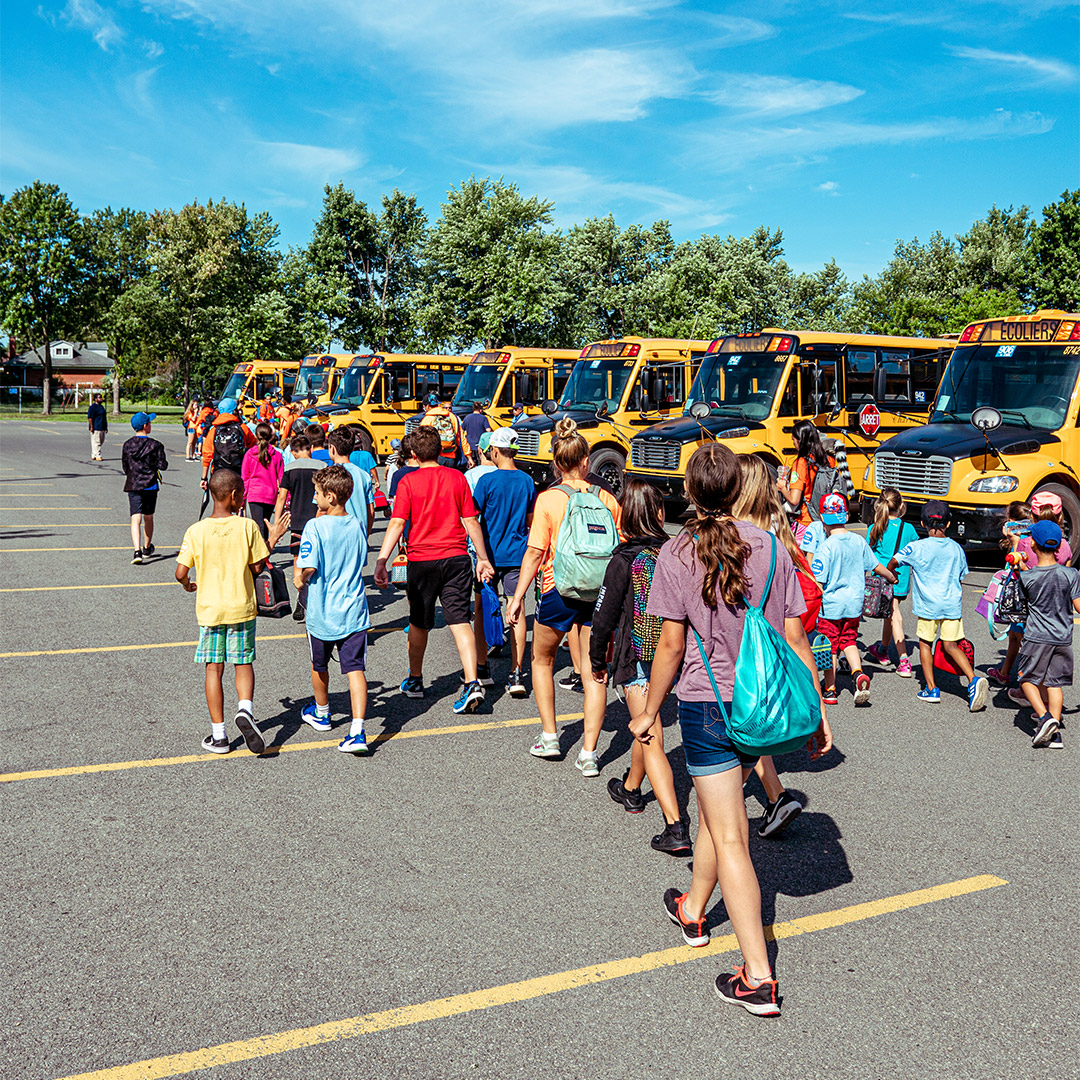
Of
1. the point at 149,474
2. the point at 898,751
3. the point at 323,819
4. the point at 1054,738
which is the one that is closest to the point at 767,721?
the point at 323,819

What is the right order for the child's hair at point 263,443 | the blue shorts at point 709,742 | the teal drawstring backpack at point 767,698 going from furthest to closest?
the child's hair at point 263,443
the blue shorts at point 709,742
the teal drawstring backpack at point 767,698

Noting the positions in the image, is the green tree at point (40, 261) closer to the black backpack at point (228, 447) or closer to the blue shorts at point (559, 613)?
the black backpack at point (228, 447)

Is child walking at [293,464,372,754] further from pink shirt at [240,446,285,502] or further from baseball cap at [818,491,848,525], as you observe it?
pink shirt at [240,446,285,502]

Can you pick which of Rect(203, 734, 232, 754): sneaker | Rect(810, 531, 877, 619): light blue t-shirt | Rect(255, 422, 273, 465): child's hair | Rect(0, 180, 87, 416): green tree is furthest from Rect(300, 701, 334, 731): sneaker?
Rect(0, 180, 87, 416): green tree

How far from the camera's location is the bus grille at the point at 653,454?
52.1 feet

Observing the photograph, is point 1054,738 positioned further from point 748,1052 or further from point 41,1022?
point 41,1022

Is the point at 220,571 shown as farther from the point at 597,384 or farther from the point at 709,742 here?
the point at 597,384

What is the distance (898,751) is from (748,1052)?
328cm

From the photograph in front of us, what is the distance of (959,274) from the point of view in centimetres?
5803

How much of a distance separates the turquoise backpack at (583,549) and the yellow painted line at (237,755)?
1.40 m

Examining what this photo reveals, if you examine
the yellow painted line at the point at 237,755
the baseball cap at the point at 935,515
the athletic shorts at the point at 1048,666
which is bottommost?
the yellow painted line at the point at 237,755

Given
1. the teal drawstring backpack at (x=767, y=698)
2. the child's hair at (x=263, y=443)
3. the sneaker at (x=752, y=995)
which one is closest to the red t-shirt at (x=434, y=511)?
the teal drawstring backpack at (x=767, y=698)

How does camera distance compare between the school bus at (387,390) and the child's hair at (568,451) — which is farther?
the school bus at (387,390)

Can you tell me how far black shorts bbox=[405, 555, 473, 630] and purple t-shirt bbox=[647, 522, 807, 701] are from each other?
321 centimetres
